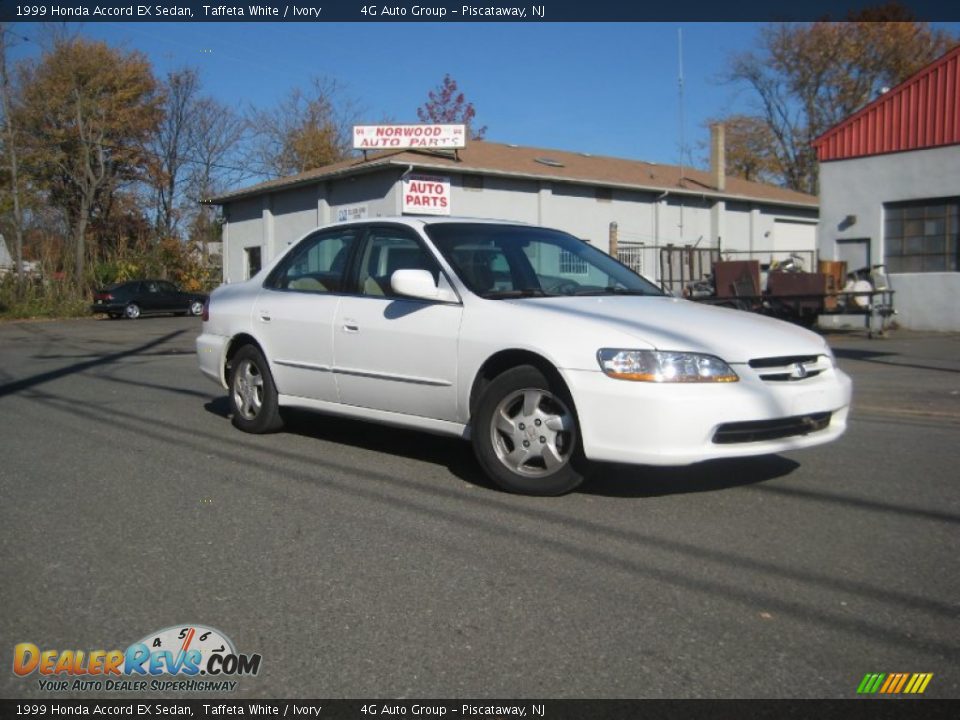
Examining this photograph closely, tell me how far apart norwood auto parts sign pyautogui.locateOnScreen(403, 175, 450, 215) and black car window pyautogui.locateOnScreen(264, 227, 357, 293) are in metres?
18.7

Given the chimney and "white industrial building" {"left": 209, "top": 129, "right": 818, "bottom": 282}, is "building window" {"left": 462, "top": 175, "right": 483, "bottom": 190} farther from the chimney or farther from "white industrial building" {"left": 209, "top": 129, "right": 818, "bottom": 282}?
the chimney

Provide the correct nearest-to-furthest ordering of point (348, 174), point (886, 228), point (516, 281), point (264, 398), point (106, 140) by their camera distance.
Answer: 1. point (516, 281)
2. point (264, 398)
3. point (886, 228)
4. point (348, 174)
5. point (106, 140)

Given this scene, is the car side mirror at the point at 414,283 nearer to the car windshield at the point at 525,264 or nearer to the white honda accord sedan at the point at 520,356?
the white honda accord sedan at the point at 520,356

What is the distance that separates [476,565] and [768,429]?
178cm

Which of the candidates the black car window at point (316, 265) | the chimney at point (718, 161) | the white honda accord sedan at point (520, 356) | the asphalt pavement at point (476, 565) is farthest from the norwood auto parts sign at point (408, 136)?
the asphalt pavement at point (476, 565)

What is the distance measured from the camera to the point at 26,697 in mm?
2926

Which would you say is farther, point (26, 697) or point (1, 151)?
point (1, 151)

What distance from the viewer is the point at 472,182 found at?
27.5m

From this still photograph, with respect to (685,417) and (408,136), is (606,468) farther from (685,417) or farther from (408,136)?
(408,136)

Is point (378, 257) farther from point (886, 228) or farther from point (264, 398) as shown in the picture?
point (886, 228)

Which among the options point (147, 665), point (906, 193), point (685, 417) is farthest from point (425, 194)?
point (147, 665)

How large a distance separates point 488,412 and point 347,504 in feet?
3.00

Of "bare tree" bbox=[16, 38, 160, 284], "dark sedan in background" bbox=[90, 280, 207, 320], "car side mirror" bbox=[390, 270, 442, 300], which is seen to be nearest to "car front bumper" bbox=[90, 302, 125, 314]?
"dark sedan in background" bbox=[90, 280, 207, 320]

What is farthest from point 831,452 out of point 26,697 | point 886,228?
point 886,228
